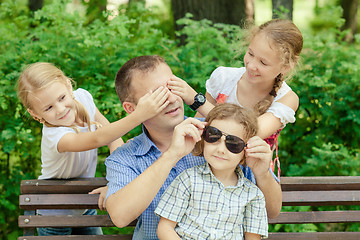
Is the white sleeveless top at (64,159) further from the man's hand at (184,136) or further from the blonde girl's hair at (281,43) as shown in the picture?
the blonde girl's hair at (281,43)

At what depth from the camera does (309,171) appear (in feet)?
15.4

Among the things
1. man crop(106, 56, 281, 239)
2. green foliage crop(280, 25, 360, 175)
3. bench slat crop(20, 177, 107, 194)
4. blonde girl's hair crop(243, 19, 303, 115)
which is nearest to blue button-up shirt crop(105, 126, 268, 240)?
man crop(106, 56, 281, 239)

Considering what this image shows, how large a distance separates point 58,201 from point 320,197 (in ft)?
6.11

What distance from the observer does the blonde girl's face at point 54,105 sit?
3.18m

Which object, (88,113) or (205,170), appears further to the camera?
(88,113)

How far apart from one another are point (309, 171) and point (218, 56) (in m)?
1.49

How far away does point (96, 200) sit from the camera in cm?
329

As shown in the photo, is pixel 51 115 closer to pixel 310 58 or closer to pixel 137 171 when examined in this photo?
pixel 137 171

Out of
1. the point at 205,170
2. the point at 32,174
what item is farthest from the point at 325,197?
the point at 32,174

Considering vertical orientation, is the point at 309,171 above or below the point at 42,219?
below

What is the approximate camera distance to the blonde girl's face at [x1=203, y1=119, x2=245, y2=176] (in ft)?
8.39

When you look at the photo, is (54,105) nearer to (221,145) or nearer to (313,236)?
(221,145)

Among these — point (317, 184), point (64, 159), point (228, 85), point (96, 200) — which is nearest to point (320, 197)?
point (317, 184)

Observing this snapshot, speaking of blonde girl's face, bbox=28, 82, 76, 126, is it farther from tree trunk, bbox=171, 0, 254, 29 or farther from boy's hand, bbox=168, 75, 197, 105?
tree trunk, bbox=171, 0, 254, 29
